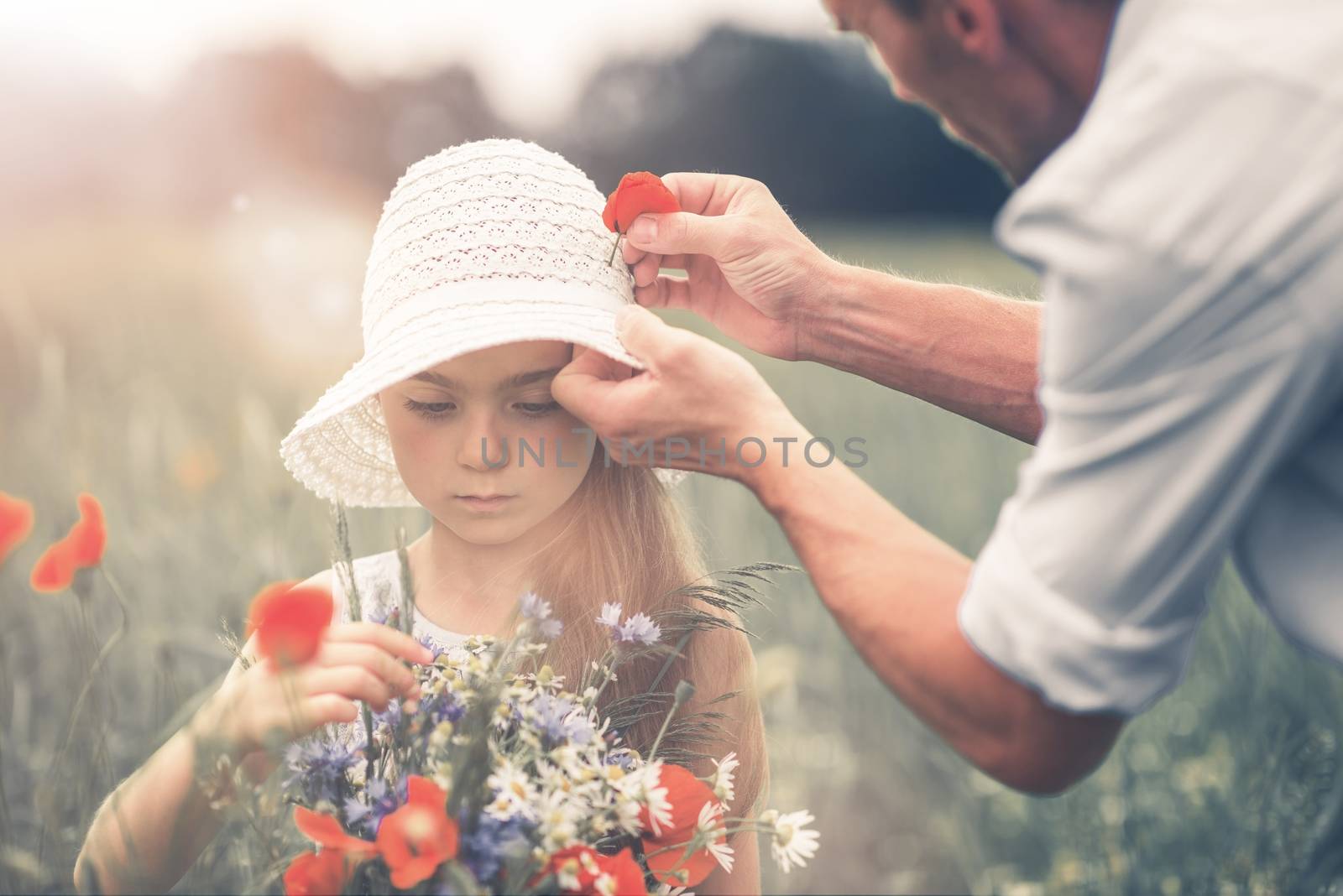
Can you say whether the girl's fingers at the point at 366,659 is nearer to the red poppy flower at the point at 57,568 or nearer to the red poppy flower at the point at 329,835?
the red poppy flower at the point at 329,835

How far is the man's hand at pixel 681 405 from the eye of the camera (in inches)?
56.1

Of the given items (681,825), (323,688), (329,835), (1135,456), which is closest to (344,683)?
(323,688)

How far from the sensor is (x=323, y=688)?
116cm

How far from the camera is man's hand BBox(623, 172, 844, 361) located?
1787 millimetres

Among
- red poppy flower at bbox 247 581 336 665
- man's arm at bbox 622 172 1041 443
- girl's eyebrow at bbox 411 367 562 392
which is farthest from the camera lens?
man's arm at bbox 622 172 1041 443

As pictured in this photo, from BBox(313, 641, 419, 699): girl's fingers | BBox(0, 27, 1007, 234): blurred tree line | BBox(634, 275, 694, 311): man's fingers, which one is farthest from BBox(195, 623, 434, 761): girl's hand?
BBox(0, 27, 1007, 234): blurred tree line

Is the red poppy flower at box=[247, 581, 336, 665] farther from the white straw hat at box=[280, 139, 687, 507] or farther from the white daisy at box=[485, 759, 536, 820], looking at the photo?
the white straw hat at box=[280, 139, 687, 507]

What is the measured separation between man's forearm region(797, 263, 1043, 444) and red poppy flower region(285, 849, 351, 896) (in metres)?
1.27

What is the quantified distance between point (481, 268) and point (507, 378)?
179 mm

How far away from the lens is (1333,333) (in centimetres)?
105

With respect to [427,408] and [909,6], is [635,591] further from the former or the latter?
[909,6]

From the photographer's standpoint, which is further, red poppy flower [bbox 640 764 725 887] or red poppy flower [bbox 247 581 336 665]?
red poppy flower [bbox 640 764 725 887]

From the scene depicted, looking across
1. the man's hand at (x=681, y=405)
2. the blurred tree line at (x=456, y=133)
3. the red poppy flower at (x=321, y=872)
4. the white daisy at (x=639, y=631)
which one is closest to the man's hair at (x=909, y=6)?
the man's hand at (x=681, y=405)

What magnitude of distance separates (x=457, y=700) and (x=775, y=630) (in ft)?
9.48
